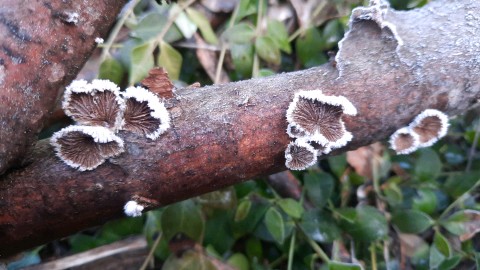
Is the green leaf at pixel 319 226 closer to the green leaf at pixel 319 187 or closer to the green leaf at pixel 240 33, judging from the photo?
the green leaf at pixel 319 187

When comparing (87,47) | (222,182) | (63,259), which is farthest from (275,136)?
(63,259)

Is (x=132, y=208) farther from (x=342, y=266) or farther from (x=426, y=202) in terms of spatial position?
(x=426, y=202)

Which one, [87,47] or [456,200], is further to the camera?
[456,200]

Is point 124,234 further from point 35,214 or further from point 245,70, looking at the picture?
point 245,70

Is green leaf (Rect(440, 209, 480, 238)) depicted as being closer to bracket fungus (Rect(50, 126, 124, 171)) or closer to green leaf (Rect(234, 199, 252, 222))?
green leaf (Rect(234, 199, 252, 222))

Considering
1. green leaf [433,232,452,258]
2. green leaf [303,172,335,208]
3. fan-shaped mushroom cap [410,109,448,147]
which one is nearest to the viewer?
fan-shaped mushroom cap [410,109,448,147]

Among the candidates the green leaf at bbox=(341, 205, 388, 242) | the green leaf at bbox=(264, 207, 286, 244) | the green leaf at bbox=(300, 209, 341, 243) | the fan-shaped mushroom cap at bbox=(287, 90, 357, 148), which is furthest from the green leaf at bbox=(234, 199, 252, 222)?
the fan-shaped mushroom cap at bbox=(287, 90, 357, 148)
